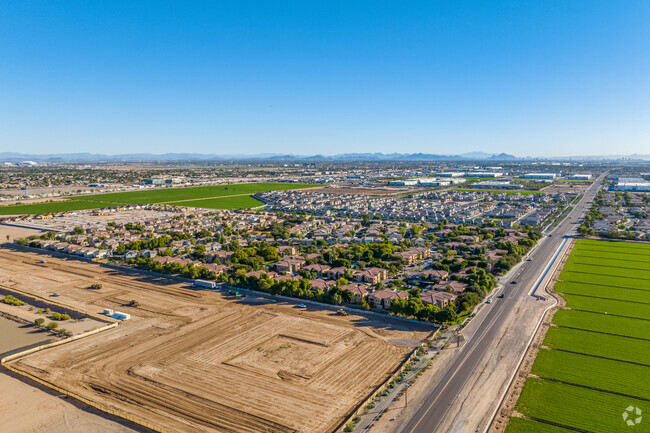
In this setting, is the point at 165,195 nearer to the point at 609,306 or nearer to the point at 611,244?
the point at 611,244

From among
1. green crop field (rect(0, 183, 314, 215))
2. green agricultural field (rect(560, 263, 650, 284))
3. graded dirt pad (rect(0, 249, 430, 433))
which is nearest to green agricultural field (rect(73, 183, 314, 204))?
green crop field (rect(0, 183, 314, 215))

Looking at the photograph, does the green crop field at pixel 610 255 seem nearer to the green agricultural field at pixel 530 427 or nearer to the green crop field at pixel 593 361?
the green crop field at pixel 593 361

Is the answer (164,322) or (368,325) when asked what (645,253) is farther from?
(164,322)

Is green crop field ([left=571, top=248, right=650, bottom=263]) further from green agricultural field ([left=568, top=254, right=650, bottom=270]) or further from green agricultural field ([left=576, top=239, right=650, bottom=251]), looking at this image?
green agricultural field ([left=576, top=239, right=650, bottom=251])

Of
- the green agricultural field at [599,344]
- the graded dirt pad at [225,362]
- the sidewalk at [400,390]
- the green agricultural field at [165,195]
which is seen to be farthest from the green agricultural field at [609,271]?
the green agricultural field at [165,195]

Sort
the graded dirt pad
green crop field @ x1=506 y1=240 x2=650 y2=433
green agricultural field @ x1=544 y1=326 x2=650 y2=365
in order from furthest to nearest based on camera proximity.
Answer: green agricultural field @ x1=544 y1=326 x2=650 y2=365
the graded dirt pad
green crop field @ x1=506 y1=240 x2=650 y2=433

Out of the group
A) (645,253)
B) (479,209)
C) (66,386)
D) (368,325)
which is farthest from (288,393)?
(479,209)
